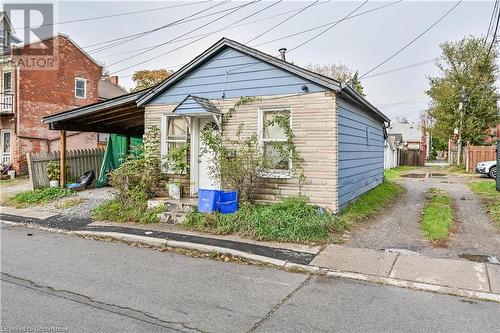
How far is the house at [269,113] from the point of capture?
28.0ft

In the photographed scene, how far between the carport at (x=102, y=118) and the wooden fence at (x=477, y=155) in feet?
75.8

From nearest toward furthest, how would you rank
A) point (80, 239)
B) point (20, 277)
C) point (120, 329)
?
1. point (120, 329)
2. point (20, 277)
3. point (80, 239)

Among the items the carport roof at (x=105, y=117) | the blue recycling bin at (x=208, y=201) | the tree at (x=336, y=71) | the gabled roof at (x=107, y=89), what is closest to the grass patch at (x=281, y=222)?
the blue recycling bin at (x=208, y=201)

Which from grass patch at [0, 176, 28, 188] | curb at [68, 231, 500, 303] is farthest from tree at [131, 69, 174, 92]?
curb at [68, 231, 500, 303]

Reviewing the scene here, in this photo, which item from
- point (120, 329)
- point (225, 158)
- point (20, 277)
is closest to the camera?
point (120, 329)

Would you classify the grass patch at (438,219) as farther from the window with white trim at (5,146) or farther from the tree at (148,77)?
the tree at (148,77)

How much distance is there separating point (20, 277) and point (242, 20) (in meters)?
11.7

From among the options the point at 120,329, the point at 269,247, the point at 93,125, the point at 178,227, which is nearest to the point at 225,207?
the point at 178,227

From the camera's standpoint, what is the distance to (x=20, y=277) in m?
5.37

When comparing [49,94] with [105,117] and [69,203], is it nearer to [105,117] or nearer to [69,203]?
[105,117]

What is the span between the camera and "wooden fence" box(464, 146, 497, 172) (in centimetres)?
2470

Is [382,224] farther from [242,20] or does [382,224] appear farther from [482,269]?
[242,20]

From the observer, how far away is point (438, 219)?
889 centimetres

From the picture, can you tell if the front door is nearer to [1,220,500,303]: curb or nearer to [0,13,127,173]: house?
[1,220,500,303]: curb
